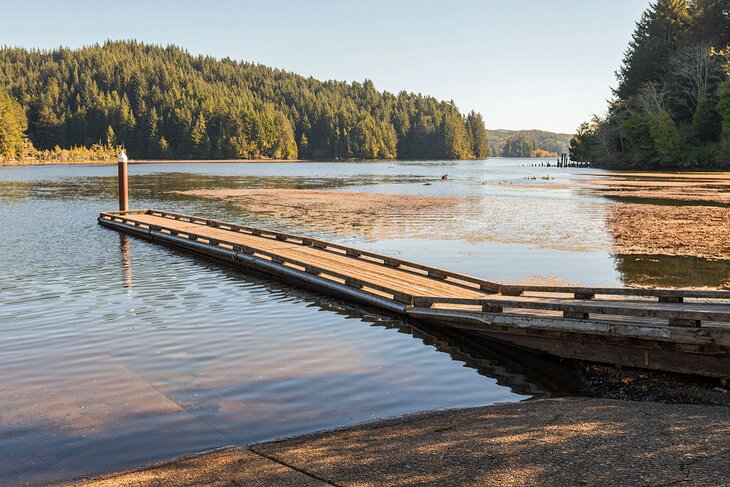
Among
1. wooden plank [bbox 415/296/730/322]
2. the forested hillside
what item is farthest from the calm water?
the forested hillside

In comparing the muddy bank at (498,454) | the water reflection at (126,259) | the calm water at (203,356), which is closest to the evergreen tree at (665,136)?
the calm water at (203,356)

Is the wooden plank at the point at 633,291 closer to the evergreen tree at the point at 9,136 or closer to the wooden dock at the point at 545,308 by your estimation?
the wooden dock at the point at 545,308

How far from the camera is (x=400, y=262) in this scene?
62.1 ft

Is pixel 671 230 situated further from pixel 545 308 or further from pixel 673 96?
pixel 673 96

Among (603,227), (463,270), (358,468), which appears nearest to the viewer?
(358,468)

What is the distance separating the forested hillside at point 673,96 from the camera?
306ft

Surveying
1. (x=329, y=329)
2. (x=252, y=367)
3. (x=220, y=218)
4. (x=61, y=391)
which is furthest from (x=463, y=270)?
(x=220, y=218)

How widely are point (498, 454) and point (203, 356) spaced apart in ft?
22.8

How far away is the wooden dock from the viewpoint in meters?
10.5

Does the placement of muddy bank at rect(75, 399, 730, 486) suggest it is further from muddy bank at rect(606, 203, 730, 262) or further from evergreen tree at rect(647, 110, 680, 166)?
evergreen tree at rect(647, 110, 680, 166)

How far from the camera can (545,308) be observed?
12391mm

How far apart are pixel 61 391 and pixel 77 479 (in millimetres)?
3334

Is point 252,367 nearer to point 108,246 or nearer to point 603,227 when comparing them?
point 108,246

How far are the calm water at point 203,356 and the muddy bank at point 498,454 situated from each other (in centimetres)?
107
